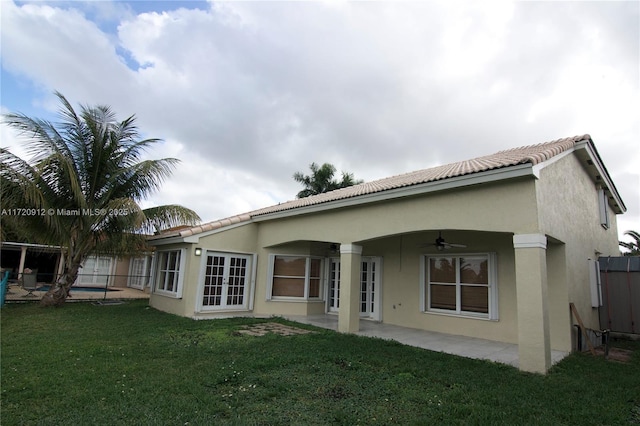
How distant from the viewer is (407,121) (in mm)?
14359

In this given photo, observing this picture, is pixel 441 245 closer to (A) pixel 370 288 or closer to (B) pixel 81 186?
(A) pixel 370 288

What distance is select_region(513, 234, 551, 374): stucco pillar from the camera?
593 centimetres

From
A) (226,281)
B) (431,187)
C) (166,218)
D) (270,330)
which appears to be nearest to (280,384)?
(270,330)

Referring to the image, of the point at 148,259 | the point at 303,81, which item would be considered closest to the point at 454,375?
the point at 303,81

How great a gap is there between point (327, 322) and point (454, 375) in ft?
19.5

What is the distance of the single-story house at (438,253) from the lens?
643 centimetres

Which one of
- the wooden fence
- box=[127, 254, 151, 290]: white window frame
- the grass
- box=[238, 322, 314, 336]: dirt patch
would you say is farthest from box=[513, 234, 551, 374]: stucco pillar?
box=[127, 254, 151, 290]: white window frame

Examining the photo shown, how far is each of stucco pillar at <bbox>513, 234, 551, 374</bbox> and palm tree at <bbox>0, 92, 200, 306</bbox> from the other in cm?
1054

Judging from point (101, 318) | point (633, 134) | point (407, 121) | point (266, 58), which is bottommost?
point (101, 318)

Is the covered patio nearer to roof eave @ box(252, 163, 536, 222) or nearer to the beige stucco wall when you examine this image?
roof eave @ box(252, 163, 536, 222)

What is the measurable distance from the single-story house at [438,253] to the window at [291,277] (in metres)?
0.04

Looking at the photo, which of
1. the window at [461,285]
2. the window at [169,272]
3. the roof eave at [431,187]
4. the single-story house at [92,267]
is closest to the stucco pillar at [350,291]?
the roof eave at [431,187]

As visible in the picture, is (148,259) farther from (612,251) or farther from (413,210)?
(612,251)

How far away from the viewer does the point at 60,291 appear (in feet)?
39.0
